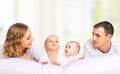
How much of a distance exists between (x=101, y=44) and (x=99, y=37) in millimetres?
44

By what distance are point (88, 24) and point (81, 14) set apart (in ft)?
0.42

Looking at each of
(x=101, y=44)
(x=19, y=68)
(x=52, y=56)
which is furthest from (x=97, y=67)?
(x=101, y=44)

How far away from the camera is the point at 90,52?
5.63 ft

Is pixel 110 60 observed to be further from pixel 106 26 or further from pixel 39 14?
pixel 39 14

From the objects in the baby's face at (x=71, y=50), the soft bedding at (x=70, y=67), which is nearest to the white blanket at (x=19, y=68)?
the soft bedding at (x=70, y=67)

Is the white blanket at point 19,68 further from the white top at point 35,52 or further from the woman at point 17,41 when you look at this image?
the white top at point 35,52

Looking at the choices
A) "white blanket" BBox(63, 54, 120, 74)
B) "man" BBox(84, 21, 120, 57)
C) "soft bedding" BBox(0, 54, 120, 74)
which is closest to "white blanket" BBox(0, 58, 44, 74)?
"soft bedding" BBox(0, 54, 120, 74)

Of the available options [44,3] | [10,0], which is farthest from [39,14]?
[10,0]

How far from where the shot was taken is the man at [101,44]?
168 cm

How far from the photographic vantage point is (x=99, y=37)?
168cm

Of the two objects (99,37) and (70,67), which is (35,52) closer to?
(99,37)

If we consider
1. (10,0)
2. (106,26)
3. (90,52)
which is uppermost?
(10,0)

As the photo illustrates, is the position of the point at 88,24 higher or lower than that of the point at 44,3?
lower

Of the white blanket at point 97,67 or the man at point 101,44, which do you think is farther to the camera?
the man at point 101,44
